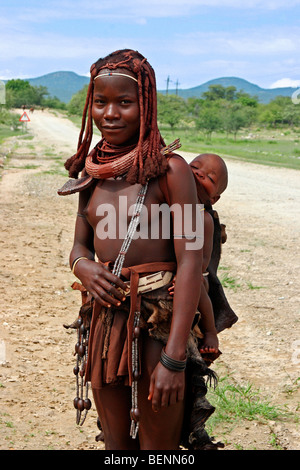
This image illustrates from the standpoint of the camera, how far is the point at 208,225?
2.38 metres

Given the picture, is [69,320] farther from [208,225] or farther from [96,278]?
[96,278]

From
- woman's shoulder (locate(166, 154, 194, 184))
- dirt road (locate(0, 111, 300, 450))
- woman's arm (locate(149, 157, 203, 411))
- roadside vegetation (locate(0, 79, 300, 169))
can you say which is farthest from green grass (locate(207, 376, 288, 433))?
roadside vegetation (locate(0, 79, 300, 169))

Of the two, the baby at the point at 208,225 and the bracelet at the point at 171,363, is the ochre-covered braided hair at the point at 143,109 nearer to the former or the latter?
the baby at the point at 208,225

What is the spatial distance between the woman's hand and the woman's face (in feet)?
2.69

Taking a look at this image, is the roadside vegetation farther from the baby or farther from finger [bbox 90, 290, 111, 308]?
finger [bbox 90, 290, 111, 308]

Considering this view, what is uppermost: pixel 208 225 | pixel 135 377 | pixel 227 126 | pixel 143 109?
pixel 227 126

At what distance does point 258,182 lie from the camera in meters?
14.1

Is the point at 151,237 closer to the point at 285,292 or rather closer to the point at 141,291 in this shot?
the point at 141,291

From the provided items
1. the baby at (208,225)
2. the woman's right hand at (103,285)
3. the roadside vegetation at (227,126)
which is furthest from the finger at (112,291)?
the roadside vegetation at (227,126)

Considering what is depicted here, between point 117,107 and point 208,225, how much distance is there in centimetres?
62

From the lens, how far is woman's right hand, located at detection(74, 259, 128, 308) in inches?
80.3

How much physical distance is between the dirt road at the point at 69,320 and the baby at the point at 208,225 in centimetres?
122

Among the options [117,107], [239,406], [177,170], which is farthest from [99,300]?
[239,406]
